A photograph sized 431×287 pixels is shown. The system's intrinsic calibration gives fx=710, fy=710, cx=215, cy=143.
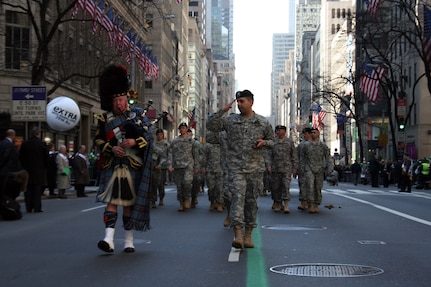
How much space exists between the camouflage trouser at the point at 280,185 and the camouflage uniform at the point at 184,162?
1.87 metres

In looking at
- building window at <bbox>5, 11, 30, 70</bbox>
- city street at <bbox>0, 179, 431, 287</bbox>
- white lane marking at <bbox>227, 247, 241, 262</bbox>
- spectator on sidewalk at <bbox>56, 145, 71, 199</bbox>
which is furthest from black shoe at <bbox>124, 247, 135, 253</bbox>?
building window at <bbox>5, 11, 30, 70</bbox>

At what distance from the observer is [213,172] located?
648 inches

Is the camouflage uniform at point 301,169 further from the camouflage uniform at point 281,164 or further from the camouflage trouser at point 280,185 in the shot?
the camouflage trouser at point 280,185

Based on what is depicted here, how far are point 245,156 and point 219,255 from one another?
1.36 meters

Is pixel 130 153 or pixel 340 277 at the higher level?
pixel 130 153

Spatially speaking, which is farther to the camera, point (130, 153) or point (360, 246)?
point (360, 246)

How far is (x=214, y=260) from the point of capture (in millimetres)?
7934

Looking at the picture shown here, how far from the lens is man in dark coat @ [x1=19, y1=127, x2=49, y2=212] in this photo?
Result: 15875mm

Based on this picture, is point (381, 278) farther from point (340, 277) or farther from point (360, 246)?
point (360, 246)

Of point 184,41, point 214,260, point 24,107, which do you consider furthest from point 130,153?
point 184,41

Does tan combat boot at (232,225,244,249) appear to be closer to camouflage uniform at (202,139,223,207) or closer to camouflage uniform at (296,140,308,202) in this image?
camouflage uniform at (202,139,223,207)

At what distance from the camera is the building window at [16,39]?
35250 mm

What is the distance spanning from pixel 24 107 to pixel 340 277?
1723 centimetres

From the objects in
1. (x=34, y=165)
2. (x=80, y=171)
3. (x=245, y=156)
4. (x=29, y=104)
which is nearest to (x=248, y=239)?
(x=245, y=156)
